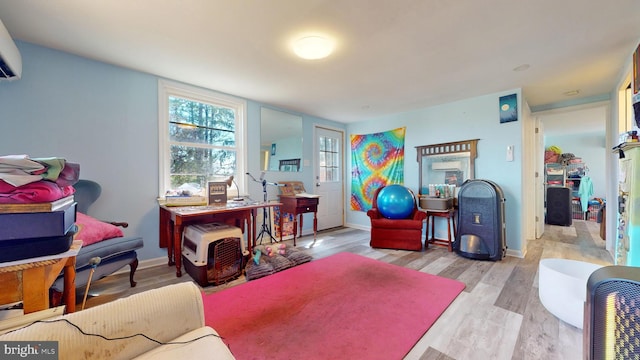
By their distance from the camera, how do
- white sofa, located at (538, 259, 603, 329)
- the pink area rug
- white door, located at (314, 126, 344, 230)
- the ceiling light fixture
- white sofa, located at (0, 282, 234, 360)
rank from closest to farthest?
white sofa, located at (0, 282, 234, 360), the pink area rug, white sofa, located at (538, 259, 603, 329), the ceiling light fixture, white door, located at (314, 126, 344, 230)

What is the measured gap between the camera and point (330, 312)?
1874 millimetres

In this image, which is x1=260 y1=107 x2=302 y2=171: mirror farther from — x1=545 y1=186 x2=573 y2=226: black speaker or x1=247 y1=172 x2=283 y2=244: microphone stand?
x1=545 y1=186 x2=573 y2=226: black speaker

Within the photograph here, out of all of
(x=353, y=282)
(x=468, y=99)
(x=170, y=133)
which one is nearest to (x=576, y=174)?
(x=468, y=99)

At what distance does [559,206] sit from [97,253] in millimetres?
7829

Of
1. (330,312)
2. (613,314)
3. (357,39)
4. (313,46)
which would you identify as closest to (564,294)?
(613,314)

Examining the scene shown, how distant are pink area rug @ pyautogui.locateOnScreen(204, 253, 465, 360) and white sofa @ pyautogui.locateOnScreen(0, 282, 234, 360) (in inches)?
26.7

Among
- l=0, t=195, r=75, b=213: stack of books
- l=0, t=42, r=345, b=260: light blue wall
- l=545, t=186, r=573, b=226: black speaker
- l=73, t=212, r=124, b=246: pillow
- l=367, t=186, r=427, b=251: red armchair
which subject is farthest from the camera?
l=545, t=186, r=573, b=226: black speaker

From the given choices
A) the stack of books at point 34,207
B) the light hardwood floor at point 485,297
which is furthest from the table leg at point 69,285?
the light hardwood floor at point 485,297

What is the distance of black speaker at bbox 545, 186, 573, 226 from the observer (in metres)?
5.20

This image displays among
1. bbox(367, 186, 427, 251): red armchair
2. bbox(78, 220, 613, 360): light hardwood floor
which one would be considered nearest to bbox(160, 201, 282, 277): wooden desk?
bbox(78, 220, 613, 360): light hardwood floor

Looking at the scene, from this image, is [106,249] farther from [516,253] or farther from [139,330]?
[516,253]

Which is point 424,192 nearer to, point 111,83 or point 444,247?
point 444,247

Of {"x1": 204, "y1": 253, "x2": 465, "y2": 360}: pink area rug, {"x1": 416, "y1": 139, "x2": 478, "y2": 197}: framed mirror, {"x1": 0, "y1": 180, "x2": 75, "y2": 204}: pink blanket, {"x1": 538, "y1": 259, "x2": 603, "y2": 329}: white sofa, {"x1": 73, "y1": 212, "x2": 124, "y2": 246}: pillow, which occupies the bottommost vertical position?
{"x1": 204, "y1": 253, "x2": 465, "y2": 360}: pink area rug

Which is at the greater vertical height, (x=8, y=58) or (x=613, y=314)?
(x=8, y=58)
